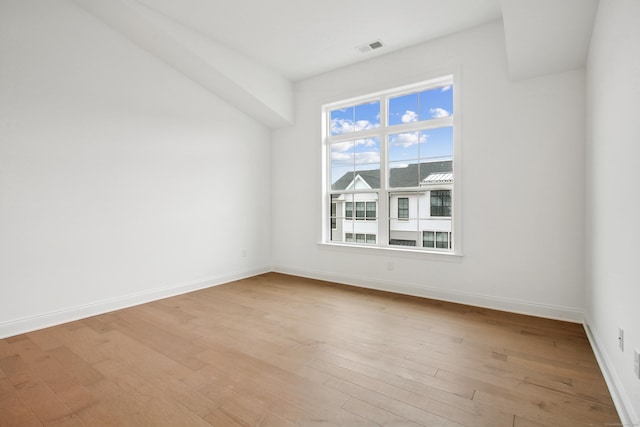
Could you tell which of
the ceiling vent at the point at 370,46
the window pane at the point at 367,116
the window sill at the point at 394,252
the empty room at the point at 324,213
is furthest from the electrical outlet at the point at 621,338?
the ceiling vent at the point at 370,46

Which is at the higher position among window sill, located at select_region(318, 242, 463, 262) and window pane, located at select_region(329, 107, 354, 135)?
window pane, located at select_region(329, 107, 354, 135)

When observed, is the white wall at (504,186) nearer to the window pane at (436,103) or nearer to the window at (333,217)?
the window pane at (436,103)

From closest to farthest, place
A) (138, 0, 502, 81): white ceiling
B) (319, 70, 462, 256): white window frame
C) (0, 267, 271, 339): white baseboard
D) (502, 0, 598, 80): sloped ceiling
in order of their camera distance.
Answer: (502, 0, 598, 80): sloped ceiling → (0, 267, 271, 339): white baseboard → (138, 0, 502, 81): white ceiling → (319, 70, 462, 256): white window frame

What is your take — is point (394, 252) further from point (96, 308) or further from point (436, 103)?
point (96, 308)

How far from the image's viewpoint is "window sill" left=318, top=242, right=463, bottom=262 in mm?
3682

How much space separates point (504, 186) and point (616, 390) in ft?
6.74

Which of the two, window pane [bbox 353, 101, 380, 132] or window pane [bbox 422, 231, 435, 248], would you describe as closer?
window pane [bbox 422, 231, 435, 248]

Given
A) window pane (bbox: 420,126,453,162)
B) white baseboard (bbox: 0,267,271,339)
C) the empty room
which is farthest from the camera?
window pane (bbox: 420,126,453,162)

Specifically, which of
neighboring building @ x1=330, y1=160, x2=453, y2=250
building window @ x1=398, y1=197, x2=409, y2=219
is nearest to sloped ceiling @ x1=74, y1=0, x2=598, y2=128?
neighboring building @ x1=330, y1=160, x2=453, y2=250

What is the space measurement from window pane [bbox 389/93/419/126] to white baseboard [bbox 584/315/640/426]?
9.73ft

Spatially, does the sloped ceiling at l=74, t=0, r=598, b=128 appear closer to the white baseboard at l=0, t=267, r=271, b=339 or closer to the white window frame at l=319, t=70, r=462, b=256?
the white window frame at l=319, t=70, r=462, b=256

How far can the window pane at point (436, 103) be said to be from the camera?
3.82m

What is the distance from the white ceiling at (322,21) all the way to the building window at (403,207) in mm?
1970

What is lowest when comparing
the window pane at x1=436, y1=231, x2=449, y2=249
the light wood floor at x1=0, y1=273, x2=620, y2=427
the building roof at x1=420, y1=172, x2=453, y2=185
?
the light wood floor at x1=0, y1=273, x2=620, y2=427
